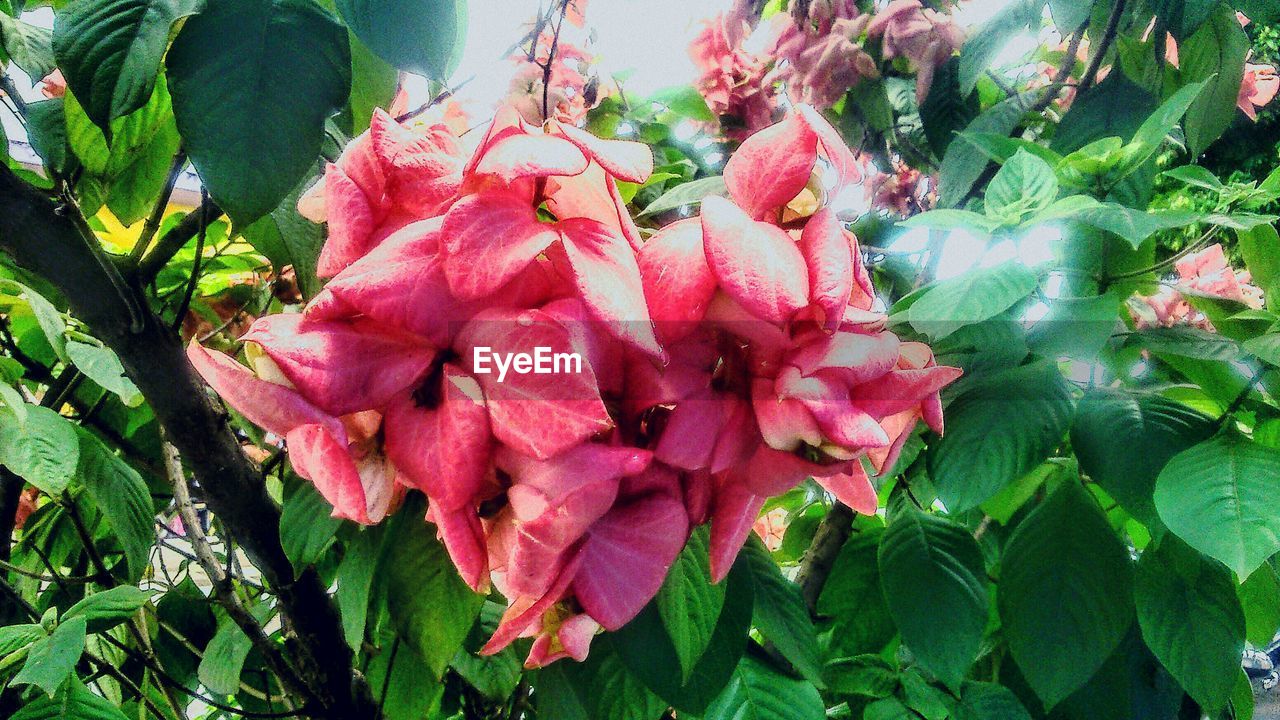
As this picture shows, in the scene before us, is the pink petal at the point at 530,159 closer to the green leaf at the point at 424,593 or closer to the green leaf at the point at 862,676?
the green leaf at the point at 424,593

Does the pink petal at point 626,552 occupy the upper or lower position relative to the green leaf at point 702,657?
upper

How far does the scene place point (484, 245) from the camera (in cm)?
18

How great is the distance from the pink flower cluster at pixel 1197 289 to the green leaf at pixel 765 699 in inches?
12.1

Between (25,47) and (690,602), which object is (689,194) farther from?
(25,47)

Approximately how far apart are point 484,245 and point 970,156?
43cm

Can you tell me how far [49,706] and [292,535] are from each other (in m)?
0.19

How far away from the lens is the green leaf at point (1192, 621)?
0.38 m

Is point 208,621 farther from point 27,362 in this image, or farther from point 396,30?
point 396,30

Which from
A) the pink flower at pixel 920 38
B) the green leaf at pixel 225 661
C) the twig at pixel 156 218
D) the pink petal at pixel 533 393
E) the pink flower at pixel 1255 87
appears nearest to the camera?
the pink petal at pixel 533 393

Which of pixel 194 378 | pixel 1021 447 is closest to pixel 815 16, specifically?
pixel 1021 447

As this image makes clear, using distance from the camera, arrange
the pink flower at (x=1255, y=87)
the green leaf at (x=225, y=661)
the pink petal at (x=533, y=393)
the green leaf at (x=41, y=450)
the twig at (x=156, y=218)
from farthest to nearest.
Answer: the pink flower at (x=1255, y=87)
the green leaf at (x=225, y=661)
the green leaf at (x=41, y=450)
the twig at (x=156, y=218)
the pink petal at (x=533, y=393)

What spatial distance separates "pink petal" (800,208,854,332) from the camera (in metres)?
0.18

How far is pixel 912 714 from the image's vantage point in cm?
42

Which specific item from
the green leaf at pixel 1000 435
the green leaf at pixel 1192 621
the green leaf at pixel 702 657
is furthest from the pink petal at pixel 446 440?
the green leaf at pixel 1192 621
